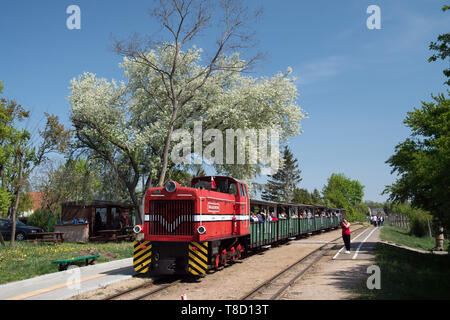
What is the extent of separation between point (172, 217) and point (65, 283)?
11.5ft

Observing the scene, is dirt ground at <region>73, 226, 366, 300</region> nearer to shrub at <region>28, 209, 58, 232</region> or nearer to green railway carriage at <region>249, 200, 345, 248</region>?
green railway carriage at <region>249, 200, 345, 248</region>

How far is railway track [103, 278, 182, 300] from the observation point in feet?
31.3

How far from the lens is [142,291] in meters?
10.5

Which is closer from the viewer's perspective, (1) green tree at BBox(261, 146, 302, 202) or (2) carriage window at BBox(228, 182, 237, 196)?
(2) carriage window at BBox(228, 182, 237, 196)

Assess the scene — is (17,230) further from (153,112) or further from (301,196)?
(301,196)

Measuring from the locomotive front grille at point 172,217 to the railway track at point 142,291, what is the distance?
153cm

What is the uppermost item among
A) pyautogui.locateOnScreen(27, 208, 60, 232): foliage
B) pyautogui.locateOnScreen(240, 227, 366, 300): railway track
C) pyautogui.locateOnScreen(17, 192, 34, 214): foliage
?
pyautogui.locateOnScreen(17, 192, 34, 214): foliage

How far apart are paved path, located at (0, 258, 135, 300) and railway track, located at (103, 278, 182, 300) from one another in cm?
88

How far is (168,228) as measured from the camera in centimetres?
1235

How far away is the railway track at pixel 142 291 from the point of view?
955 cm

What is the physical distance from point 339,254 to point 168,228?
9.50 metres

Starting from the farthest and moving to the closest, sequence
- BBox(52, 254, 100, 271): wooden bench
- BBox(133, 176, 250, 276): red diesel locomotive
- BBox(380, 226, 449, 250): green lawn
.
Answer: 1. BBox(380, 226, 449, 250): green lawn
2. BBox(52, 254, 100, 271): wooden bench
3. BBox(133, 176, 250, 276): red diesel locomotive

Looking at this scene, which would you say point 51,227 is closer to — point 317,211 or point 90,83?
point 90,83

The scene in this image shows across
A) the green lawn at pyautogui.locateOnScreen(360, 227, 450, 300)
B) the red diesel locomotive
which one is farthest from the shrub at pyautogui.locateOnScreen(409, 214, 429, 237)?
the red diesel locomotive
